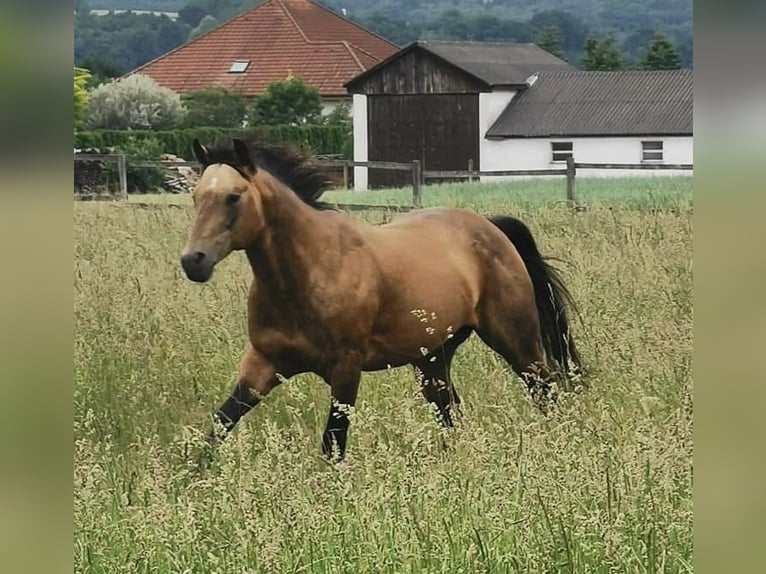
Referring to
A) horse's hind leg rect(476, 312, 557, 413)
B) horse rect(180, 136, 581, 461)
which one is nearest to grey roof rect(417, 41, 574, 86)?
horse rect(180, 136, 581, 461)

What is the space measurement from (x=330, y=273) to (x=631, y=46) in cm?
150

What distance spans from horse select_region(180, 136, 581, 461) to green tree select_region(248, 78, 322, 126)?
0.27 meters

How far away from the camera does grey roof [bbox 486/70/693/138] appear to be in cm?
426

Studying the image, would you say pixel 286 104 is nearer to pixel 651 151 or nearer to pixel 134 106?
pixel 134 106

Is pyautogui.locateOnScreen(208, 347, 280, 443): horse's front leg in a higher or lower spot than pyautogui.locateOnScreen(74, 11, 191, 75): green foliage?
lower

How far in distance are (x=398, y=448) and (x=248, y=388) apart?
0.77 m

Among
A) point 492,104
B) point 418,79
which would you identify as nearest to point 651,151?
point 492,104

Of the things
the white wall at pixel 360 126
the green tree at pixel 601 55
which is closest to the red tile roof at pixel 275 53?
the white wall at pixel 360 126

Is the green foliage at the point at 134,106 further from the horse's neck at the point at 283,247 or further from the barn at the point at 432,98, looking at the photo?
the barn at the point at 432,98

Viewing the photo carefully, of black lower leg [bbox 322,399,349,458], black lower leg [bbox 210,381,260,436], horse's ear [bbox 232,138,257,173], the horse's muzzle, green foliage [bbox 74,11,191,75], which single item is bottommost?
black lower leg [bbox 322,399,349,458]

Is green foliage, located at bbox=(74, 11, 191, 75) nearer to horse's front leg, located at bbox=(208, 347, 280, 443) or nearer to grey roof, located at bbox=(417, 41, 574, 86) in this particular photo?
grey roof, located at bbox=(417, 41, 574, 86)

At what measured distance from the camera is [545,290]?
497cm
